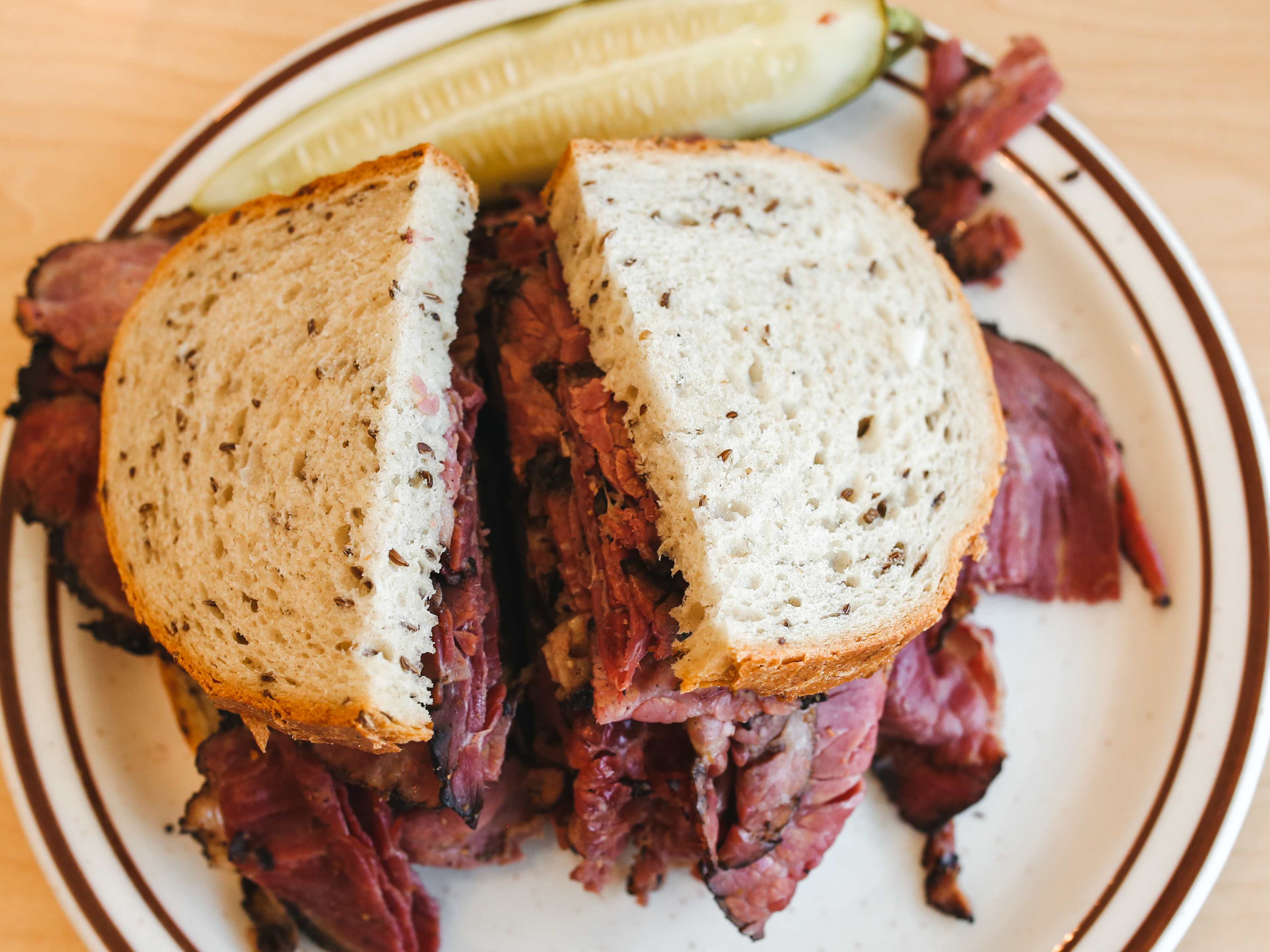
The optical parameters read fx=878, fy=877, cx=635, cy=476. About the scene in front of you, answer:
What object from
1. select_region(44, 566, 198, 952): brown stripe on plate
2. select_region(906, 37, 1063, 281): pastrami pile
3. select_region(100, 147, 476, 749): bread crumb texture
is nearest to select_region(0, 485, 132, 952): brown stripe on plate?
select_region(44, 566, 198, 952): brown stripe on plate

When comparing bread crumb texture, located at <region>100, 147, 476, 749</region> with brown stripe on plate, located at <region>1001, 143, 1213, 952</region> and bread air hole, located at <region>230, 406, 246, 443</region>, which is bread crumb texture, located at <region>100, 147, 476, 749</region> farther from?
brown stripe on plate, located at <region>1001, 143, 1213, 952</region>

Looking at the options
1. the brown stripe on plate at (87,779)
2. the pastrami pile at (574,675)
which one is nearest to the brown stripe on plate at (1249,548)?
the pastrami pile at (574,675)

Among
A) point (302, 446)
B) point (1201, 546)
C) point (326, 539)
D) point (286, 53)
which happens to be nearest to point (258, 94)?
point (286, 53)

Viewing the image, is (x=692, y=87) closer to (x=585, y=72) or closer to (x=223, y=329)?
(x=585, y=72)

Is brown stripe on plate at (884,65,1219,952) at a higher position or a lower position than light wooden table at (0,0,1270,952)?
lower

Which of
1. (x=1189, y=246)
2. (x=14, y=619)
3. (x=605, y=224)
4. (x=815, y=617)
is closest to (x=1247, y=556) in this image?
(x=1189, y=246)

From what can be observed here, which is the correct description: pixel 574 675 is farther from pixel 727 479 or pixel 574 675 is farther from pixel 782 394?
pixel 782 394
